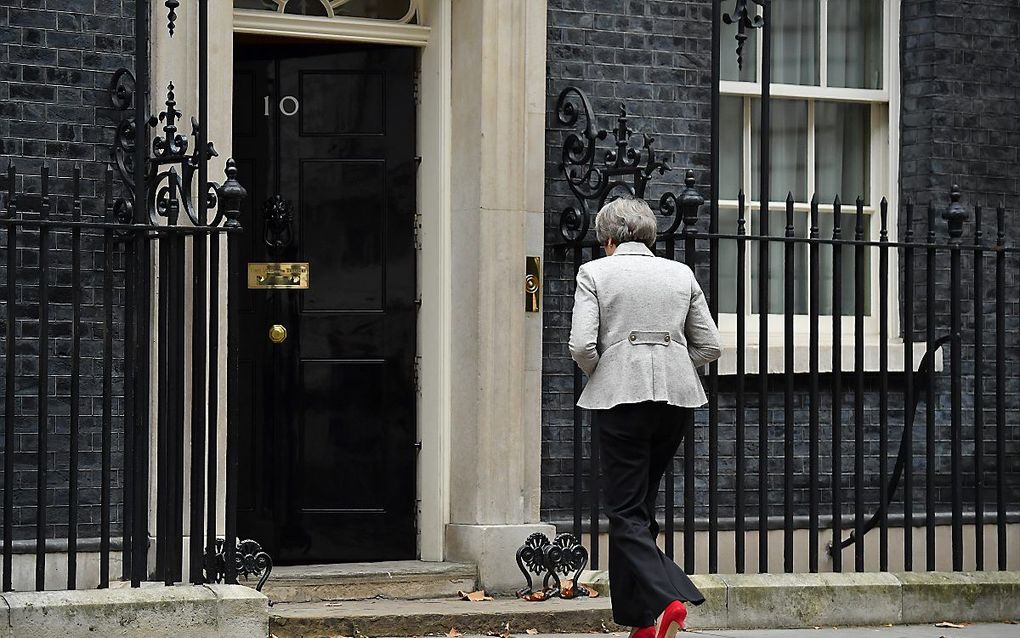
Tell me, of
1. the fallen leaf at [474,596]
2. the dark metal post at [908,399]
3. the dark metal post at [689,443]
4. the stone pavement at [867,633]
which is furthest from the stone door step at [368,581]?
the dark metal post at [908,399]

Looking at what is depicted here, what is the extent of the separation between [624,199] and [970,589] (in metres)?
2.97

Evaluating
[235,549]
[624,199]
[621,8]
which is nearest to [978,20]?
[621,8]

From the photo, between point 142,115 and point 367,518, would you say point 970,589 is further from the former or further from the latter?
point 142,115

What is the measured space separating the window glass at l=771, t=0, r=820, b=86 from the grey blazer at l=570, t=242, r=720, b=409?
3289 millimetres

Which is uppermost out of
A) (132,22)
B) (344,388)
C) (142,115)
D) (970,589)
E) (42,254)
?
(132,22)

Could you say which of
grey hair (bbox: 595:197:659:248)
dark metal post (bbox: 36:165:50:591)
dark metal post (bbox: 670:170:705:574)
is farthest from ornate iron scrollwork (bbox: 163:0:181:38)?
dark metal post (bbox: 670:170:705:574)

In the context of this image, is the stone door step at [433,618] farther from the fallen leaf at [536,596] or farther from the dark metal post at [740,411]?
the dark metal post at [740,411]

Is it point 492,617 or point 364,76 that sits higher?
point 364,76

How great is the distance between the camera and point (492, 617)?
A: 761 centimetres

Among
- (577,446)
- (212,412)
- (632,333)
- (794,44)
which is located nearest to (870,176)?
(794,44)

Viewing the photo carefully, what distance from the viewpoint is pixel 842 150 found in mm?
9789

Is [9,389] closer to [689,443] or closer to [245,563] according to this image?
[245,563]

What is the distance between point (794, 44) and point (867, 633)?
3.43m

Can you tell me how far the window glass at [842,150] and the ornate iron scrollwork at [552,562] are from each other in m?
2.70
